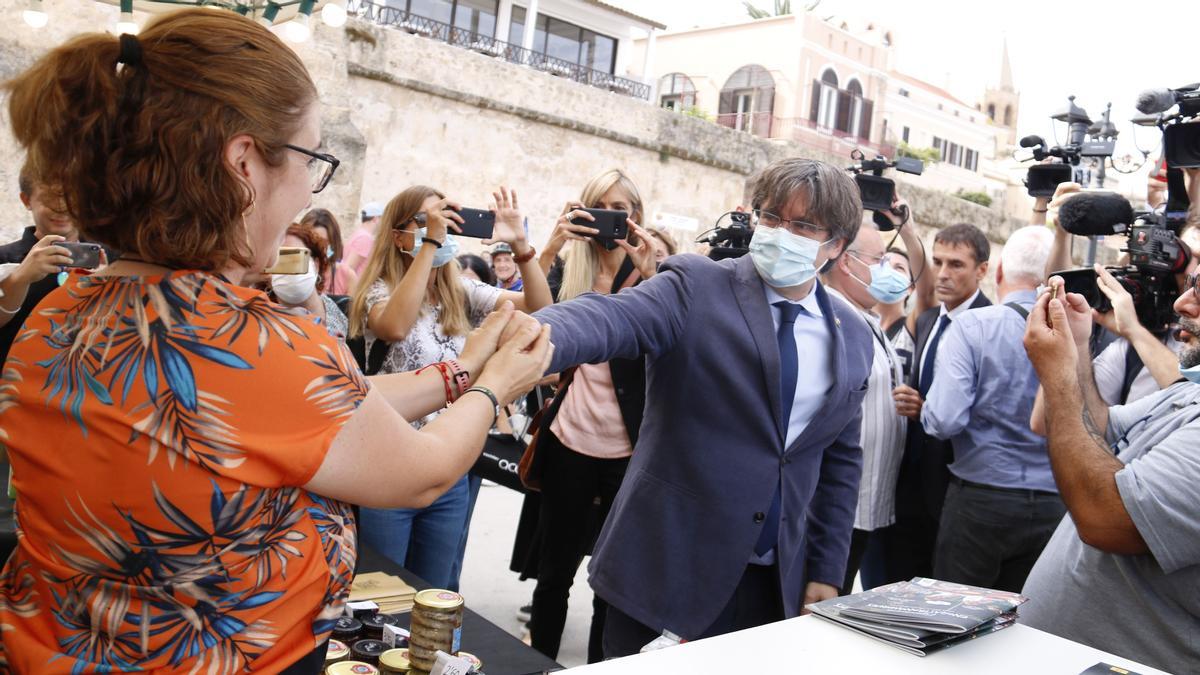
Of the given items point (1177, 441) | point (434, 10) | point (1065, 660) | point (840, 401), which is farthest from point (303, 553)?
point (434, 10)

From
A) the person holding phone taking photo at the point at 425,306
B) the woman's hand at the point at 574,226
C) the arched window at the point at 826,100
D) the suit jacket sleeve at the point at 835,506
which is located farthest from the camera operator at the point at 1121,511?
the arched window at the point at 826,100

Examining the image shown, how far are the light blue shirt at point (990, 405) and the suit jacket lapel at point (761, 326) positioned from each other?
5.90 ft

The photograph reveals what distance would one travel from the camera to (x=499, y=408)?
1686mm

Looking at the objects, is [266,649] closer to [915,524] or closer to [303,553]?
[303,553]

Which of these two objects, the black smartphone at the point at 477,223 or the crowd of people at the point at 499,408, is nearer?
the crowd of people at the point at 499,408

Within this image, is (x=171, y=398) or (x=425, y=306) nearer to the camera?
(x=171, y=398)

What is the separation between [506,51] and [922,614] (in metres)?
23.5

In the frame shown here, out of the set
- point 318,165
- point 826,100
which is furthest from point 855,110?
point 318,165

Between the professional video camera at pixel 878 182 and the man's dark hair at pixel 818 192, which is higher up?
the professional video camera at pixel 878 182

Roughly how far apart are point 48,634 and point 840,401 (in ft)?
6.23

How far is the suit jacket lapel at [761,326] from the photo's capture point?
7.77 ft

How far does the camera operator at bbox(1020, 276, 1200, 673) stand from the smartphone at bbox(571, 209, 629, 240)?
1610 mm

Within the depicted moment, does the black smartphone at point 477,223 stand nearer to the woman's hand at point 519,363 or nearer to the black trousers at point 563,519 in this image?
the black trousers at point 563,519

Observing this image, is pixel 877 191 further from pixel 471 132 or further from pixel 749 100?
pixel 749 100
